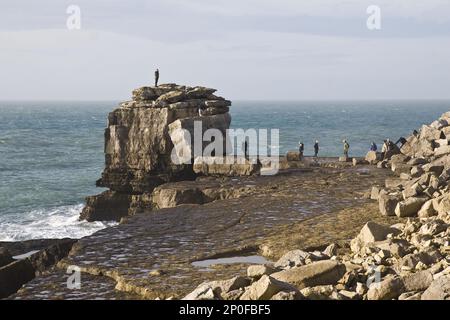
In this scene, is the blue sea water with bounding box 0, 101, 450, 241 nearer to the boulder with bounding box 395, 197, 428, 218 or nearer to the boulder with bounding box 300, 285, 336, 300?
the boulder with bounding box 395, 197, 428, 218

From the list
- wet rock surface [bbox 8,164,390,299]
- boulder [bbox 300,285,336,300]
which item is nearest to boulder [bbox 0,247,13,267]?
wet rock surface [bbox 8,164,390,299]

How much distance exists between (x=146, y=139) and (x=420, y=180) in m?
18.1

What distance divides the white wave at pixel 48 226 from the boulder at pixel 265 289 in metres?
23.0

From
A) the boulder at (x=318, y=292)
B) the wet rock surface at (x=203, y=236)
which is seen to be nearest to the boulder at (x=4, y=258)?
the wet rock surface at (x=203, y=236)

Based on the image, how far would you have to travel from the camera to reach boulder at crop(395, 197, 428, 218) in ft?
58.5

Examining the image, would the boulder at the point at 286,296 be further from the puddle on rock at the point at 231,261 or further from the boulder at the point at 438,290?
the puddle on rock at the point at 231,261

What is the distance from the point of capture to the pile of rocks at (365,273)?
33.6 feet

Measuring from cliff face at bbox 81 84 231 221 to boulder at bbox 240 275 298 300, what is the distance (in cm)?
2267

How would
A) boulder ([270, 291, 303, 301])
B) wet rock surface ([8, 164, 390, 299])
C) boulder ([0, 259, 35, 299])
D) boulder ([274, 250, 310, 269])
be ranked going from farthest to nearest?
boulder ([0, 259, 35, 299]), wet rock surface ([8, 164, 390, 299]), boulder ([274, 250, 310, 269]), boulder ([270, 291, 303, 301])

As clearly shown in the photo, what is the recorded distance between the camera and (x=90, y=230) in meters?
33.4

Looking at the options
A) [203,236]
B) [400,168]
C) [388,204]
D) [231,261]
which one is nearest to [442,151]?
[400,168]
